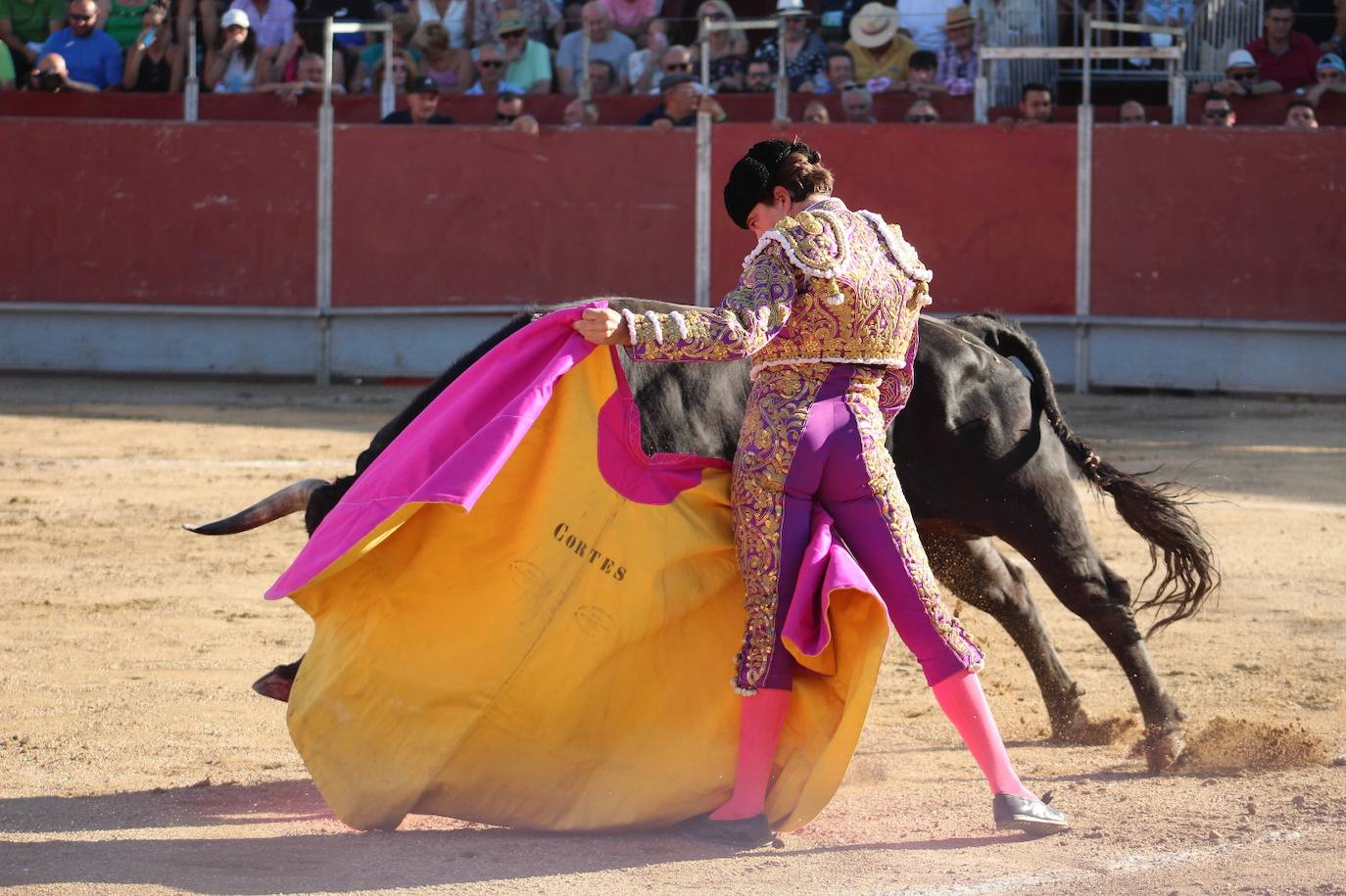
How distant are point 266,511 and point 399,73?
7.09m

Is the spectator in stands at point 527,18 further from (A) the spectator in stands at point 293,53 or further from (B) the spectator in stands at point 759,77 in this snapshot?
(B) the spectator in stands at point 759,77

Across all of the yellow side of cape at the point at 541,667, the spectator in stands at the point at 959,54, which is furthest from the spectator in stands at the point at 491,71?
the yellow side of cape at the point at 541,667

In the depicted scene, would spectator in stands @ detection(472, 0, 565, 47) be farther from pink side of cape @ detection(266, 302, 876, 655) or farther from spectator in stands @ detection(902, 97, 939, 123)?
pink side of cape @ detection(266, 302, 876, 655)

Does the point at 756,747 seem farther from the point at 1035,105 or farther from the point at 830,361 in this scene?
the point at 1035,105

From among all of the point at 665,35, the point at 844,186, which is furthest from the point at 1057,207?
the point at 665,35

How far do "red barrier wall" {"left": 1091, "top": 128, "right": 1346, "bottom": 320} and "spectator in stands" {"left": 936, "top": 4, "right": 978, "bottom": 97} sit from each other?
79 cm

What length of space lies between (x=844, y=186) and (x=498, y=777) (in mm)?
6912

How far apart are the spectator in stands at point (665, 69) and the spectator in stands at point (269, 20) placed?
2.01 meters

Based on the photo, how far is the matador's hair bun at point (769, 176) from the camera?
2.73 meters

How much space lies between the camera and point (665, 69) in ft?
31.7

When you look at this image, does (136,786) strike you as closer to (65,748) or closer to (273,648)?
(65,748)

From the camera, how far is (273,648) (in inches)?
168

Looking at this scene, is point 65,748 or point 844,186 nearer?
point 65,748

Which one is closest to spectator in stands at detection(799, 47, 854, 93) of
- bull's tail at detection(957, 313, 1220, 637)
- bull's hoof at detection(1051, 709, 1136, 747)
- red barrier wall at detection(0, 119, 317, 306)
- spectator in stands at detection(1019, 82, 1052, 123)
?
spectator in stands at detection(1019, 82, 1052, 123)
